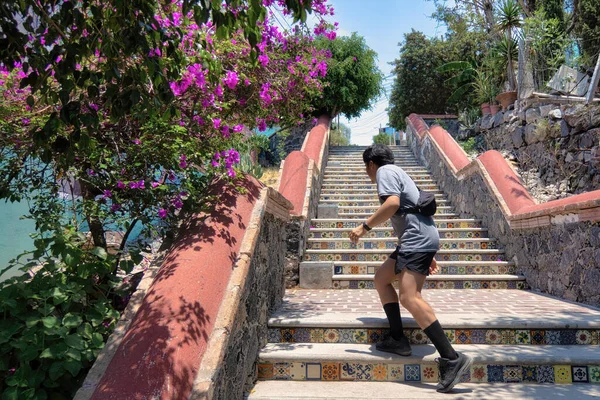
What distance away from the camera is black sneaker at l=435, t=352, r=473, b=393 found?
2.95 meters

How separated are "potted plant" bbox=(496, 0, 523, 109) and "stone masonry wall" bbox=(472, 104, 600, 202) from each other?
390 millimetres

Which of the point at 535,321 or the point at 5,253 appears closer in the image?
the point at 535,321

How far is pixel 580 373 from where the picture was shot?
3.20 meters

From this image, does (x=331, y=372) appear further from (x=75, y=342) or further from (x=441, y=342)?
(x=75, y=342)

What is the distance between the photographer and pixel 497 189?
636cm

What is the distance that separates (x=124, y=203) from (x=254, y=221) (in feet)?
2.83

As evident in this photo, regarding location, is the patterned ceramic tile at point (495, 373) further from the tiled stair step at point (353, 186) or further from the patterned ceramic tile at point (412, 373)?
the tiled stair step at point (353, 186)

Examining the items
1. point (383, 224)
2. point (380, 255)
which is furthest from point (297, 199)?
point (383, 224)

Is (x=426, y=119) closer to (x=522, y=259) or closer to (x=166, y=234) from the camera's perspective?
(x=522, y=259)

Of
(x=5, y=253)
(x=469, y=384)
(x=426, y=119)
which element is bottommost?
(x=469, y=384)

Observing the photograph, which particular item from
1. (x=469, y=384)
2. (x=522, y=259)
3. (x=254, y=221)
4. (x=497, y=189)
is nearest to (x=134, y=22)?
(x=254, y=221)

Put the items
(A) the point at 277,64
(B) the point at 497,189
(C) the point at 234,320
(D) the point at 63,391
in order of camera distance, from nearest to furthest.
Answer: (D) the point at 63,391 → (C) the point at 234,320 → (A) the point at 277,64 → (B) the point at 497,189

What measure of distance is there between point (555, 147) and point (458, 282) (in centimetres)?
407

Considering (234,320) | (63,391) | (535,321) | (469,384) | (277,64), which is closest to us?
(63,391)
